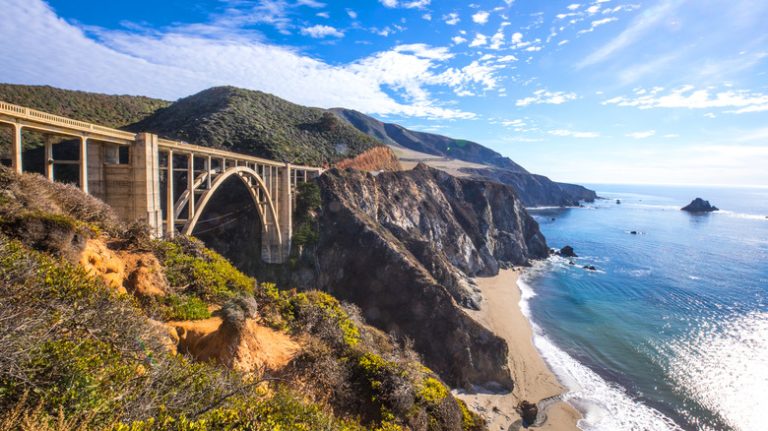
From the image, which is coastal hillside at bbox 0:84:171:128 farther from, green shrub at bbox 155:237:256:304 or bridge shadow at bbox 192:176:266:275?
green shrub at bbox 155:237:256:304

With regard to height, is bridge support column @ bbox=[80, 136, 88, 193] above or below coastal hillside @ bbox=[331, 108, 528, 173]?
below

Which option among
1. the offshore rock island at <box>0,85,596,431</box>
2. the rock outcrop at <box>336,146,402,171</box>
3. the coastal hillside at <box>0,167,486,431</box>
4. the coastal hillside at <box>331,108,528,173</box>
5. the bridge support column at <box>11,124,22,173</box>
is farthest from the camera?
the coastal hillside at <box>331,108,528,173</box>

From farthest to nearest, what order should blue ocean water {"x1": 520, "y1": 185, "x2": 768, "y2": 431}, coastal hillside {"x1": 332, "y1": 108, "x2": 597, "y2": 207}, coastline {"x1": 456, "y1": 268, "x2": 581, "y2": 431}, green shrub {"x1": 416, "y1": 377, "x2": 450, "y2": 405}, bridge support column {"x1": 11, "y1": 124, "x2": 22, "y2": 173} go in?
coastal hillside {"x1": 332, "y1": 108, "x2": 597, "y2": 207}
blue ocean water {"x1": 520, "y1": 185, "x2": 768, "y2": 431}
coastline {"x1": 456, "y1": 268, "x2": 581, "y2": 431}
bridge support column {"x1": 11, "y1": 124, "x2": 22, "y2": 173}
green shrub {"x1": 416, "y1": 377, "x2": 450, "y2": 405}

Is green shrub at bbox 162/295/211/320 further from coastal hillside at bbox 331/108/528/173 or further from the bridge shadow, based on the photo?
coastal hillside at bbox 331/108/528/173

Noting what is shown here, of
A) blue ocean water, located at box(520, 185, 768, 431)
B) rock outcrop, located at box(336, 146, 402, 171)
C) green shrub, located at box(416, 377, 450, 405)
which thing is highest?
rock outcrop, located at box(336, 146, 402, 171)

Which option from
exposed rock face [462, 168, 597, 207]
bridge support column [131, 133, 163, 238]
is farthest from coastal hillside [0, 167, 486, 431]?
exposed rock face [462, 168, 597, 207]

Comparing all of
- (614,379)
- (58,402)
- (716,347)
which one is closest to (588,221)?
(716,347)

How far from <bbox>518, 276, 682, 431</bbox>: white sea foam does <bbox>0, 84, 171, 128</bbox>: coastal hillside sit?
174 feet

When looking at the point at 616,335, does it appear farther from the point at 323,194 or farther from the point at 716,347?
the point at 323,194

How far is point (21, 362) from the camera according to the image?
3.50 meters

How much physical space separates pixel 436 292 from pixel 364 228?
976 cm

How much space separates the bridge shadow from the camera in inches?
1177

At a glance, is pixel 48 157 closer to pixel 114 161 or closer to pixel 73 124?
pixel 73 124

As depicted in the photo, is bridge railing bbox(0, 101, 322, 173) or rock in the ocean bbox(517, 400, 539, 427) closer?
bridge railing bbox(0, 101, 322, 173)
